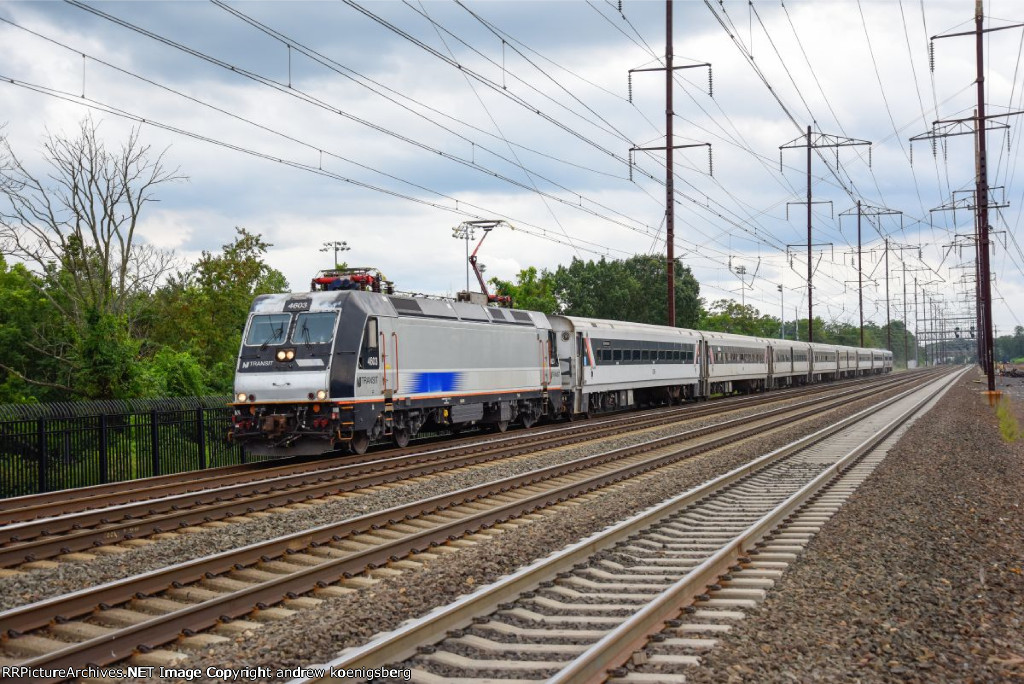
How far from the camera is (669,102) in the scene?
41.2 meters

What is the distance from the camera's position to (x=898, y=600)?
25.9ft

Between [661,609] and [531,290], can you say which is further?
[531,290]

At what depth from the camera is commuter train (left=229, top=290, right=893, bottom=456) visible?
1891 cm

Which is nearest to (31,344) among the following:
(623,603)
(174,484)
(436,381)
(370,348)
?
(436,381)

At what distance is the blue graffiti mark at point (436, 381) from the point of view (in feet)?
70.6

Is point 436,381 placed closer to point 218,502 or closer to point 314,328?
point 314,328

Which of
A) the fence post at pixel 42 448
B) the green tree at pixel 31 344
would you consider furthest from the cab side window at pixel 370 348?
the green tree at pixel 31 344

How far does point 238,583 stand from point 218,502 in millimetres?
5083

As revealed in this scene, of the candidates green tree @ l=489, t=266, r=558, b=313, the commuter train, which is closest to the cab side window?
→ the commuter train

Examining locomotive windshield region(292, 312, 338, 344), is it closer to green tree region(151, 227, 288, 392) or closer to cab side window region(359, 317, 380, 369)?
cab side window region(359, 317, 380, 369)

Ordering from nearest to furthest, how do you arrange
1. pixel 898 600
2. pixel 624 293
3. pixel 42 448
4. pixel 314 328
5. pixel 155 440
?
pixel 898 600
pixel 42 448
pixel 155 440
pixel 314 328
pixel 624 293

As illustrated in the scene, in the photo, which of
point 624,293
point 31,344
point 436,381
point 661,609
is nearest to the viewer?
point 661,609

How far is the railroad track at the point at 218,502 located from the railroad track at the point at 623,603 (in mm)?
5139

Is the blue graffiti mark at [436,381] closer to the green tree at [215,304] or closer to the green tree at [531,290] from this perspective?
the green tree at [215,304]
